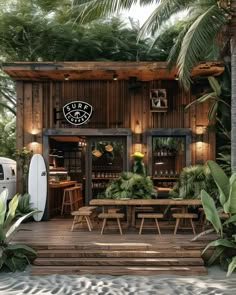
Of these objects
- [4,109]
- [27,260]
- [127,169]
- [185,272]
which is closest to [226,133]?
[127,169]

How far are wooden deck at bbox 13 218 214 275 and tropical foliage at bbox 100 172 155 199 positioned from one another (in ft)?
5.22

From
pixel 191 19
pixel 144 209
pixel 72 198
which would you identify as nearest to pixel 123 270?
pixel 144 209

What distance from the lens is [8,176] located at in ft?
36.1

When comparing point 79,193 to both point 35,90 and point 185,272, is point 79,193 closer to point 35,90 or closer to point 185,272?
point 35,90

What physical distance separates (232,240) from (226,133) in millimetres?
4144

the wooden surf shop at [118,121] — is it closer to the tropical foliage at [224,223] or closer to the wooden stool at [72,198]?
the wooden stool at [72,198]

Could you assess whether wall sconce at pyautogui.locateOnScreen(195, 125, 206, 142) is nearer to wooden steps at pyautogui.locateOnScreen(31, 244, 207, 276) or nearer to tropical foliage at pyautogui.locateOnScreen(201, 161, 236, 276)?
tropical foliage at pyautogui.locateOnScreen(201, 161, 236, 276)

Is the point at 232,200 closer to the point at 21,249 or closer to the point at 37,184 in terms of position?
the point at 21,249

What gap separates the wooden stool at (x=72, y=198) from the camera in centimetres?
1152

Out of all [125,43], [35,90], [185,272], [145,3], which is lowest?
[185,272]

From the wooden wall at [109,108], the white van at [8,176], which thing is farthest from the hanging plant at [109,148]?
the white van at [8,176]

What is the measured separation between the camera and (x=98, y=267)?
6691 mm

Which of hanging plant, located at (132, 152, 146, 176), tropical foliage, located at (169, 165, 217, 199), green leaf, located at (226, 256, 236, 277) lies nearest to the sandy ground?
green leaf, located at (226, 256, 236, 277)

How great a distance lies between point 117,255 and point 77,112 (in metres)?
4.75
